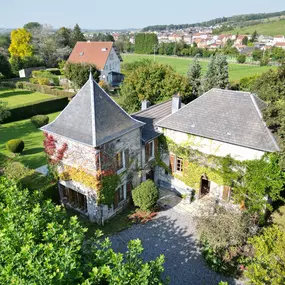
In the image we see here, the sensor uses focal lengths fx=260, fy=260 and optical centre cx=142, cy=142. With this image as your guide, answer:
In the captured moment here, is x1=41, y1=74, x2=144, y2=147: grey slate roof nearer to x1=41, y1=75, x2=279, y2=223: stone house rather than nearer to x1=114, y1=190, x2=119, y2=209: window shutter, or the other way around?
x1=41, y1=75, x2=279, y2=223: stone house

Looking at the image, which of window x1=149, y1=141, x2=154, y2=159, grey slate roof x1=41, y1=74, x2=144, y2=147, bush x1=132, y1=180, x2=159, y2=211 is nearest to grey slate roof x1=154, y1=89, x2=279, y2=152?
window x1=149, y1=141, x2=154, y2=159

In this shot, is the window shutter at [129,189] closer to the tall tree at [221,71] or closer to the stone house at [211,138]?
the stone house at [211,138]

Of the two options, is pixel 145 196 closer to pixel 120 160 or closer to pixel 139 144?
pixel 120 160

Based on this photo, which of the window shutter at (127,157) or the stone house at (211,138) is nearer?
the stone house at (211,138)

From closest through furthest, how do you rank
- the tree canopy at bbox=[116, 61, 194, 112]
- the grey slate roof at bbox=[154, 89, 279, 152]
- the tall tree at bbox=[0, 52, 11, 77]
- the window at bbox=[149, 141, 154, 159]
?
the grey slate roof at bbox=[154, 89, 279, 152], the window at bbox=[149, 141, 154, 159], the tree canopy at bbox=[116, 61, 194, 112], the tall tree at bbox=[0, 52, 11, 77]

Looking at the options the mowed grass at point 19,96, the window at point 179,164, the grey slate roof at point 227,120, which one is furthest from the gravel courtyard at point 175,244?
the mowed grass at point 19,96

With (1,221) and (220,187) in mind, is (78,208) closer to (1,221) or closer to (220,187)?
(1,221)
